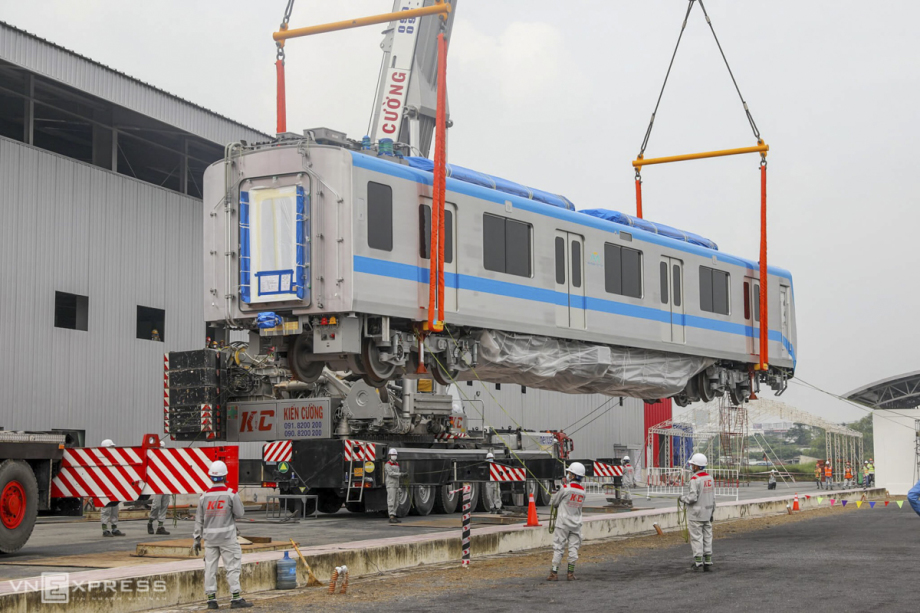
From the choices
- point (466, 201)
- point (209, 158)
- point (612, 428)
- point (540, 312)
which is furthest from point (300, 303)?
point (612, 428)

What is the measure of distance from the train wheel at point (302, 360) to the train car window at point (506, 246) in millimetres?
2627

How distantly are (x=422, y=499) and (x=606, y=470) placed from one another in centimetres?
424

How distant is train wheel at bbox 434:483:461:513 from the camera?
23.2 metres

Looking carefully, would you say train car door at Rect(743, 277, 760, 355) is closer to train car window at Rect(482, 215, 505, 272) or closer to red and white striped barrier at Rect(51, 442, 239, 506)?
train car window at Rect(482, 215, 505, 272)

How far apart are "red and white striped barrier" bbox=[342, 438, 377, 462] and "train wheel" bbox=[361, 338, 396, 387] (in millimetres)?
6092

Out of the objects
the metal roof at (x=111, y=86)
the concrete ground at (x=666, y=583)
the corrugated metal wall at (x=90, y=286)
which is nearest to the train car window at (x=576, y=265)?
the concrete ground at (x=666, y=583)

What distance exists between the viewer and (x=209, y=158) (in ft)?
96.5

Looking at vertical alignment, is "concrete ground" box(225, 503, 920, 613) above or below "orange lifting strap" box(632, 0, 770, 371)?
below

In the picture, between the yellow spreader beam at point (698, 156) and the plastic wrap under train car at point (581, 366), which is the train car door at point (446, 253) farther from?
the yellow spreader beam at point (698, 156)

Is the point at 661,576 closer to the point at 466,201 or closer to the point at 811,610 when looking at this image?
the point at 811,610

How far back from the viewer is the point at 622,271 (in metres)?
17.1

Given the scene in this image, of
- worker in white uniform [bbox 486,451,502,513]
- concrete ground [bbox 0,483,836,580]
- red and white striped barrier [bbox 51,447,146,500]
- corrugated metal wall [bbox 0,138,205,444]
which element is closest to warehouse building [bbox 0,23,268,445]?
corrugated metal wall [bbox 0,138,205,444]

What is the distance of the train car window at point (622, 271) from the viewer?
1681cm

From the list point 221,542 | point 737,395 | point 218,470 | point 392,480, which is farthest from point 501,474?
point 221,542
